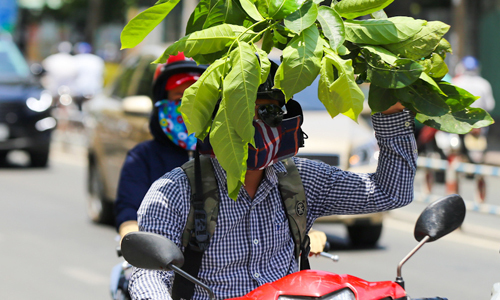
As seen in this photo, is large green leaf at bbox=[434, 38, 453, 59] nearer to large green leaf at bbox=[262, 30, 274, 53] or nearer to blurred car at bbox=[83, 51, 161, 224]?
large green leaf at bbox=[262, 30, 274, 53]

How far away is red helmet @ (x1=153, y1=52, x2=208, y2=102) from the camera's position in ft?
14.0

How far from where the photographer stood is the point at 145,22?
2408 mm

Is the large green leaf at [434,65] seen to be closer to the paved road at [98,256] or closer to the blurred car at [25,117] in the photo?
the paved road at [98,256]

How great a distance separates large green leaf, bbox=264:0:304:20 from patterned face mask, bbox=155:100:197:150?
1.90 m

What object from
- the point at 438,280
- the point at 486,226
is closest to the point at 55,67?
the point at 486,226

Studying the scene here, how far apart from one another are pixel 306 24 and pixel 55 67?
673 inches

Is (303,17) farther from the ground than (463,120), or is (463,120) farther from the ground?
(303,17)

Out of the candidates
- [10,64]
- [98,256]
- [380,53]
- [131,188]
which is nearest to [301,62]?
[380,53]

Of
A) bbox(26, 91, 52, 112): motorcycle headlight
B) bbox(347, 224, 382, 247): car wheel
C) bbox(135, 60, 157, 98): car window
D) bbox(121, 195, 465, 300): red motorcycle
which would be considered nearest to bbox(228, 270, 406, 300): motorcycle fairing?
bbox(121, 195, 465, 300): red motorcycle

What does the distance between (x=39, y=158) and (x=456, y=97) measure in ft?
42.3

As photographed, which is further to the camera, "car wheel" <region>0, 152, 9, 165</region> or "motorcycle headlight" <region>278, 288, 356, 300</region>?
"car wheel" <region>0, 152, 9, 165</region>

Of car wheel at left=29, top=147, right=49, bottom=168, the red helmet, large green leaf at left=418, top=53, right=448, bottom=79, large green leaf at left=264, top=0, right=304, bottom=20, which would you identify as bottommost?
car wheel at left=29, top=147, right=49, bottom=168

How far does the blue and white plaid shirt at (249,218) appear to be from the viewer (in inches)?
103

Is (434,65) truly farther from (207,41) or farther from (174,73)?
(174,73)
